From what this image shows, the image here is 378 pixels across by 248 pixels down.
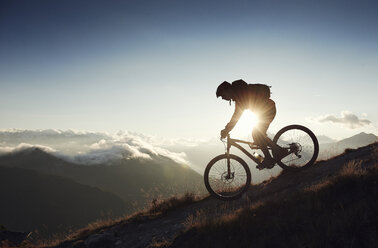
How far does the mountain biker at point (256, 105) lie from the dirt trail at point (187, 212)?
1.11 metres

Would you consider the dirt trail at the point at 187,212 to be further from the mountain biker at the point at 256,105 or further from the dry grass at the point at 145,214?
the mountain biker at the point at 256,105

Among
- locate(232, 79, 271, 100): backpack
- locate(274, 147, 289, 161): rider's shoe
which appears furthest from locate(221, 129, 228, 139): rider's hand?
locate(274, 147, 289, 161): rider's shoe

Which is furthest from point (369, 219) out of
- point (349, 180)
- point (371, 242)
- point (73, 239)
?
point (73, 239)

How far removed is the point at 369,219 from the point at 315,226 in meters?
0.76

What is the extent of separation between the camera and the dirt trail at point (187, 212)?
685cm

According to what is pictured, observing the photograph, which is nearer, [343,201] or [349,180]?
[343,201]

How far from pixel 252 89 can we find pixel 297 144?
237 cm

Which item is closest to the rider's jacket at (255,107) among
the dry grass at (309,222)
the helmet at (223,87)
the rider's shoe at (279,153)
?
the helmet at (223,87)

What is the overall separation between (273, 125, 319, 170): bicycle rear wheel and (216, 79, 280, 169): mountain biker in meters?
0.59

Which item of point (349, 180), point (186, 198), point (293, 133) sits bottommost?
point (186, 198)

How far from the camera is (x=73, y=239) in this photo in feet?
28.5

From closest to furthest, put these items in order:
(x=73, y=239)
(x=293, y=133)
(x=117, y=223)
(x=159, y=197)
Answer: (x=293, y=133)
(x=73, y=239)
(x=117, y=223)
(x=159, y=197)

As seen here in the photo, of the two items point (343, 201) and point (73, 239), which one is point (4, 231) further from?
point (343, 201)

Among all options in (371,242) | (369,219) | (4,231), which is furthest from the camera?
(4,231)
